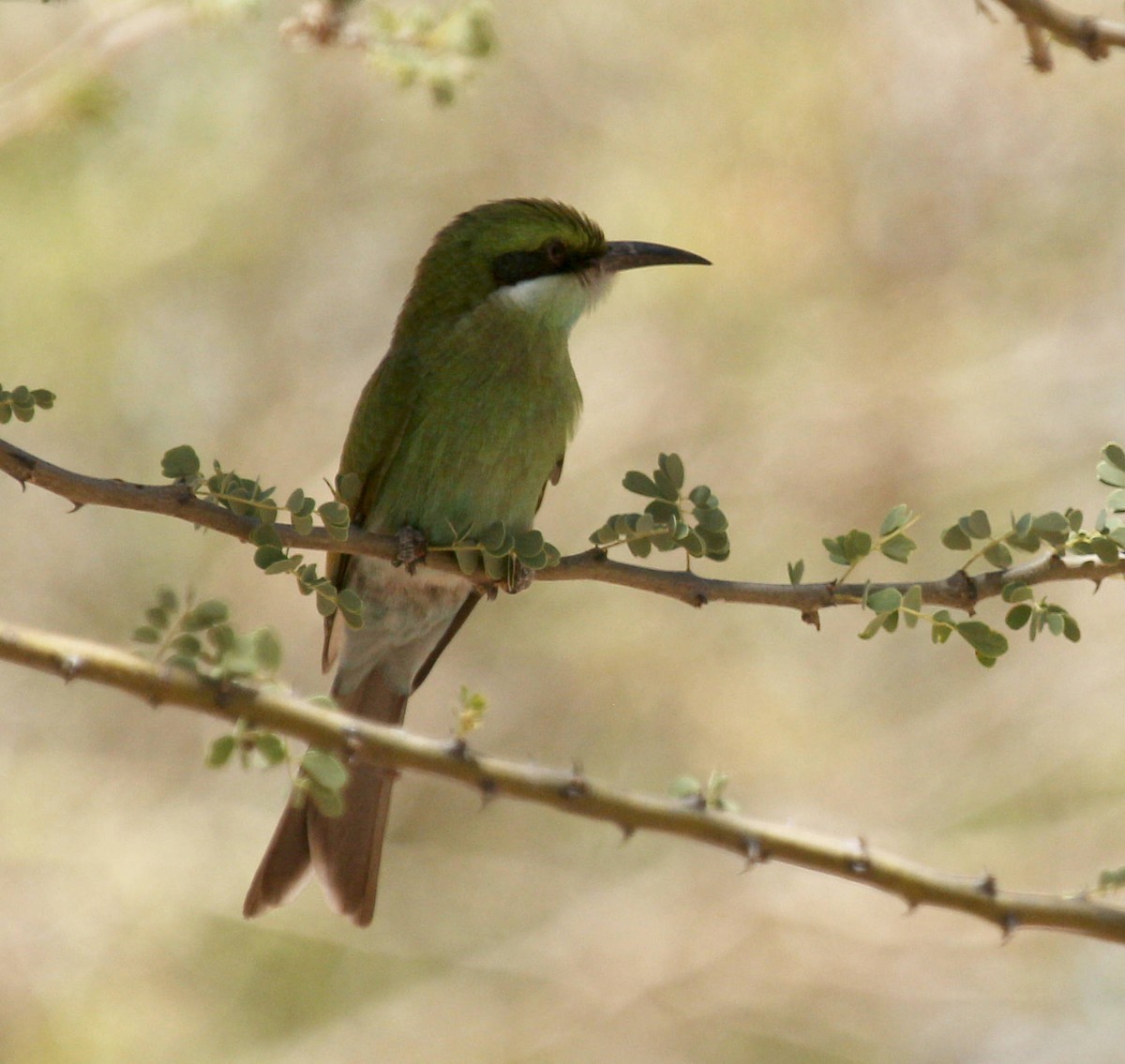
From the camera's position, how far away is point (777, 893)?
461 cm

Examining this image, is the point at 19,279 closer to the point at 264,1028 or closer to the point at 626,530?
the point at 264,1028

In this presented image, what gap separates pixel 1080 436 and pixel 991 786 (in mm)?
1202

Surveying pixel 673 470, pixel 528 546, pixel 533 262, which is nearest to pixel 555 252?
pixel 533 262

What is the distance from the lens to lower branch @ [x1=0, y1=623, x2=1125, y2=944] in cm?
177

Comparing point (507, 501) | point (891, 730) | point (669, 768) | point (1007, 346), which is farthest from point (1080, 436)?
point (507, 501)

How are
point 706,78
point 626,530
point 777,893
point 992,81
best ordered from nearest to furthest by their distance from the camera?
point 626,530 < point 777,893 < point 992,81 < point 706,78

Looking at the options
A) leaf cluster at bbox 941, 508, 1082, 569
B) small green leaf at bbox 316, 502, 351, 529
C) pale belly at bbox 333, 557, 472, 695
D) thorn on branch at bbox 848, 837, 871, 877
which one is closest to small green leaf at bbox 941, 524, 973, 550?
leaf cluster at bbox 941, 508, 1082, 569

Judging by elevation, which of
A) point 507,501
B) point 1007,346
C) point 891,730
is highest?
point 1007,346

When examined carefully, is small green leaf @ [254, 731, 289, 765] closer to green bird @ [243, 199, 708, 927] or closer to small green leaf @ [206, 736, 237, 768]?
small green leaf @ [206, 736, 237, 768]

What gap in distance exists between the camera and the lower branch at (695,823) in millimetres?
1769

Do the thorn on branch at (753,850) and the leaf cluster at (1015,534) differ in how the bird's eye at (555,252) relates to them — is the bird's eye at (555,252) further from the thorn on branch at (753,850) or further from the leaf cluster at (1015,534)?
the thorn on branch at (753,850)

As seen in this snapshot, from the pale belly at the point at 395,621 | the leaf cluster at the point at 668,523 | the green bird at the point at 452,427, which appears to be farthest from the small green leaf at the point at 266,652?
the pale belly at the point at 395,621

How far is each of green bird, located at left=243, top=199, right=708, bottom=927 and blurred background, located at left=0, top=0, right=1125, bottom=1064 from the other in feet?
5.48

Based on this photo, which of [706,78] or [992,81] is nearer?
[992,81]
